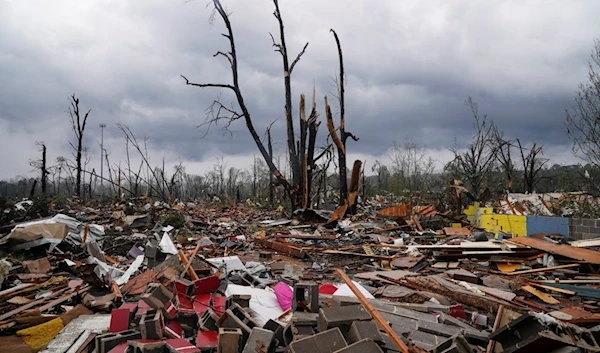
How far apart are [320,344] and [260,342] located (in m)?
0.53

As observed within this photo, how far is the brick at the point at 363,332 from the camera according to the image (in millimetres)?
3234

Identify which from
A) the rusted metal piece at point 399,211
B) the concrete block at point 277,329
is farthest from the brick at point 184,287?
the rusted metal piece at point 399,211

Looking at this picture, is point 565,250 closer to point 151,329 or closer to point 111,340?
point 151,329

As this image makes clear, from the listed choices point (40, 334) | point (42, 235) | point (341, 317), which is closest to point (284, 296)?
point (341, 317)

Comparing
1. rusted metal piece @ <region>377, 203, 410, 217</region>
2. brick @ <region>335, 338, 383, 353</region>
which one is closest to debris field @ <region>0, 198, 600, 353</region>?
brick @ <region>335, 338, 383, 353</region>

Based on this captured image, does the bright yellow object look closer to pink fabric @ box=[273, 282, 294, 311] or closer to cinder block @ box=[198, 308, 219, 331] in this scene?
cinder block @ box=[198, 308, 219, 331]

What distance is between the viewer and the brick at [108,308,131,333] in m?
3.99

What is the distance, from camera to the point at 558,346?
2904 mm

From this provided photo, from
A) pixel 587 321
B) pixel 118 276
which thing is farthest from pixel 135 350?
pixel 587 321

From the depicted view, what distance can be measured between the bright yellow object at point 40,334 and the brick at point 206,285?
4.92ft

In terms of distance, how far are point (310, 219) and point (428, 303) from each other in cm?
970

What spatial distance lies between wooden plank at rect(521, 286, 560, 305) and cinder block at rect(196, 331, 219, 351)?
478cm

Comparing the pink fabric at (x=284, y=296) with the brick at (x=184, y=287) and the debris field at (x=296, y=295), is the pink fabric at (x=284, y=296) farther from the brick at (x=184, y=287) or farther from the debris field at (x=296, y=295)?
the brick at (x=184, y=287)

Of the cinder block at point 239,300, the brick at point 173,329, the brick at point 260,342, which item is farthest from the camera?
the cinder block at point 239,300
